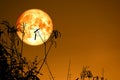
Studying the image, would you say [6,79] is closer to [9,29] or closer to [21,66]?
[21,66]

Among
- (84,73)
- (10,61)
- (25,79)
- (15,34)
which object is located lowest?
(84,73)

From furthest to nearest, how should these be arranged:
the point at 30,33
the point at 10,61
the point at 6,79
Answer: the point at 30,33 < the point at 10,61 < the point at 6,79

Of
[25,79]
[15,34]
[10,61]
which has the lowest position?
[25,79]

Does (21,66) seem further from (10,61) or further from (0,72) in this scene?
(0,72)

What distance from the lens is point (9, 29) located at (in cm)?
206

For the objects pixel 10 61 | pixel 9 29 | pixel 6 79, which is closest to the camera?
pixel 6 79

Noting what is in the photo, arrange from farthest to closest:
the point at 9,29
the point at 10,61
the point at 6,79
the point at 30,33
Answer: the point at 30,33
the point at 9,29
the point at 10,61
the point at 6,79

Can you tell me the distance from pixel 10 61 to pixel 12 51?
0.32 feet

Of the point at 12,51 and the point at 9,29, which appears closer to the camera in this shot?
the point at 12,51

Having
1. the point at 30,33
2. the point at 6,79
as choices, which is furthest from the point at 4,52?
the point at 30,33

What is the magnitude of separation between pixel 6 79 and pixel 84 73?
7.17 ft

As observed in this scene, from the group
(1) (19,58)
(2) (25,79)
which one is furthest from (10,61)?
(2) (25,79)

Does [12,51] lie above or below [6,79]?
above

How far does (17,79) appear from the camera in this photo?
1.75 m
